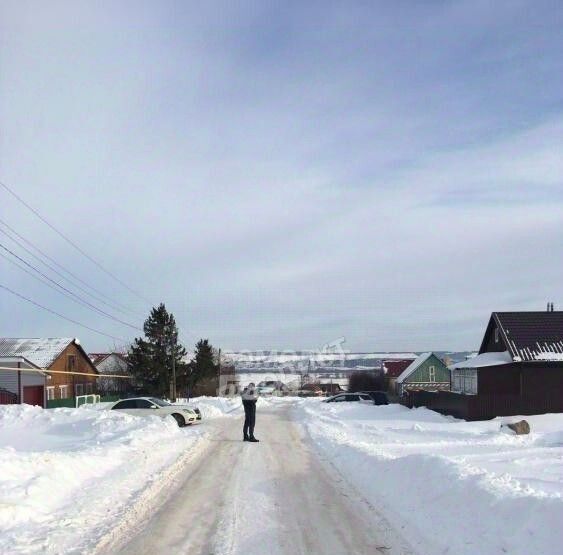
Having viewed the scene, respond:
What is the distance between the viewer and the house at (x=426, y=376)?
238 ft

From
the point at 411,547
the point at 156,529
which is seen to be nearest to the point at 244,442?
the point at 156,529

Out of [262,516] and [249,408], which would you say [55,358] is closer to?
[249,408]

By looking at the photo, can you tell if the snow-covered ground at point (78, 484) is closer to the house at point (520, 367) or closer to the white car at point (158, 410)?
the white car at point (158, 410)

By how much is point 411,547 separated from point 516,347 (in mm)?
26819

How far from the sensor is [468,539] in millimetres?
6840

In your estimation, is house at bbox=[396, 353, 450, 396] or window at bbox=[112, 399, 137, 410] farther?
house at bbox=[396, 353, 450, 396]

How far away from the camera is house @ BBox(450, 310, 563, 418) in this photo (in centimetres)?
2894

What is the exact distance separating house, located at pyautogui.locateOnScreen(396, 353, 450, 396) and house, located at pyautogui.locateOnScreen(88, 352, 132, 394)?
30481 millimetres

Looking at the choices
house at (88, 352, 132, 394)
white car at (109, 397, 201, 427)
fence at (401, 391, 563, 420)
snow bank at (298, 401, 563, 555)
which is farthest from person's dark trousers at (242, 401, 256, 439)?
house at (88, 352, 132, 394)

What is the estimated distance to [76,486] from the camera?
10.4 metres

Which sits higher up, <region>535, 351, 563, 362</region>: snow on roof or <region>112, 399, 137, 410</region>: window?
<region>535, 351, 563, 362</region>: snow on roof

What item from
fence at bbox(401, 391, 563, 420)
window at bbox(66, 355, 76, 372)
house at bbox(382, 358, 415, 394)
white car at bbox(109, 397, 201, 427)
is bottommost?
house at bbox(382, 358, 415, 394)

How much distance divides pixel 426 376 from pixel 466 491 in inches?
2648

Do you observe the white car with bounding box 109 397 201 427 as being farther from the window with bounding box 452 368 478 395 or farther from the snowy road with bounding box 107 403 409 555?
the window with bounding box 452 368 478 395
